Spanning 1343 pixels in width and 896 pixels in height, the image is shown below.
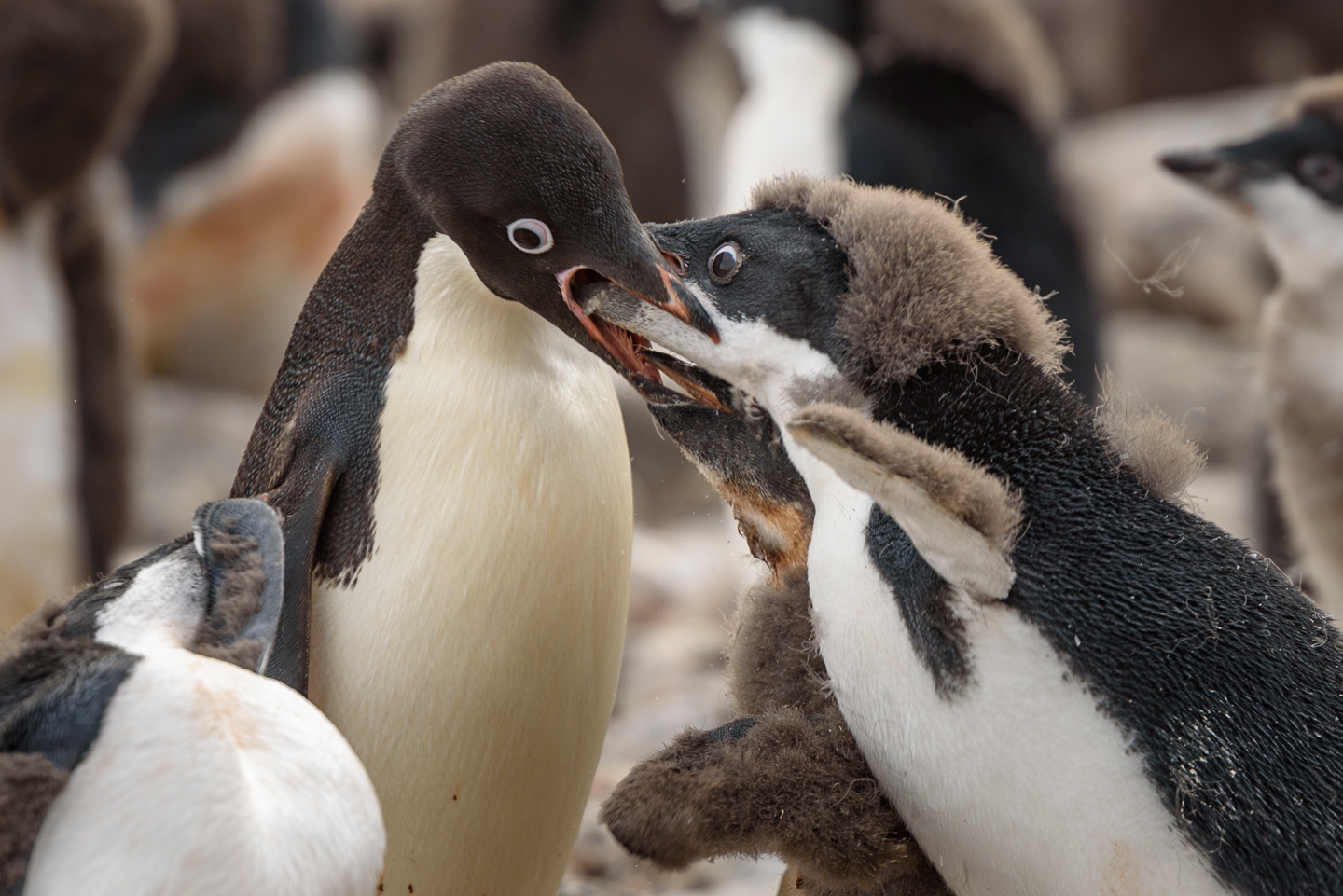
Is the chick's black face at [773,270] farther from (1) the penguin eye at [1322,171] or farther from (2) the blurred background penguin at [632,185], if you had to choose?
(1) the penguin eye at [1322,171]

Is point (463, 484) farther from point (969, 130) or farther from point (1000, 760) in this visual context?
point (969, 130)

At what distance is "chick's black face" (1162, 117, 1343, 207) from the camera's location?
2.61m

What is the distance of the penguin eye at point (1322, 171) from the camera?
2.60 meters

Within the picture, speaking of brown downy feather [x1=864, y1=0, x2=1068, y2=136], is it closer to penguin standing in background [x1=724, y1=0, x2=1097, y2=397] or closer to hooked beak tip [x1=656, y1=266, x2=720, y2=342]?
penguin standing in background [x1=724, y1=0, x2=1097, y2=397]

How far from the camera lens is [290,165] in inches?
191

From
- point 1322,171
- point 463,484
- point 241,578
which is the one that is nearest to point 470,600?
point 463,484

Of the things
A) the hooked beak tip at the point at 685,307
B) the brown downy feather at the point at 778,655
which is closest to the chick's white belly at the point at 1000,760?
the brown downy feather at the point at 778,655

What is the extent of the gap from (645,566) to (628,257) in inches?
89.0

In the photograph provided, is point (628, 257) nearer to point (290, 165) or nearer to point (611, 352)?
point (611, 352)

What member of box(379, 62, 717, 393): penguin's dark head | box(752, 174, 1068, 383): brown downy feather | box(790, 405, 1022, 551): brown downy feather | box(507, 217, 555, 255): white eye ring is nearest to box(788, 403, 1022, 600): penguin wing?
box(790, 405, 1022, 551): brown downy feather

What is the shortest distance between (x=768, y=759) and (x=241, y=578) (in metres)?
0.48

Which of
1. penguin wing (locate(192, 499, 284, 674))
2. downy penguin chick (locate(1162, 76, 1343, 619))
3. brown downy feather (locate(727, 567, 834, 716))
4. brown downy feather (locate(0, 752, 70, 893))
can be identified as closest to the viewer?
brown downy feather (locate(0, 752, 70, 893))

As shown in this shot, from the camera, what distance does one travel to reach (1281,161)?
2.65m

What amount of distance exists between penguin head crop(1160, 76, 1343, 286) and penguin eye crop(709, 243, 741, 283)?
1561 mm
